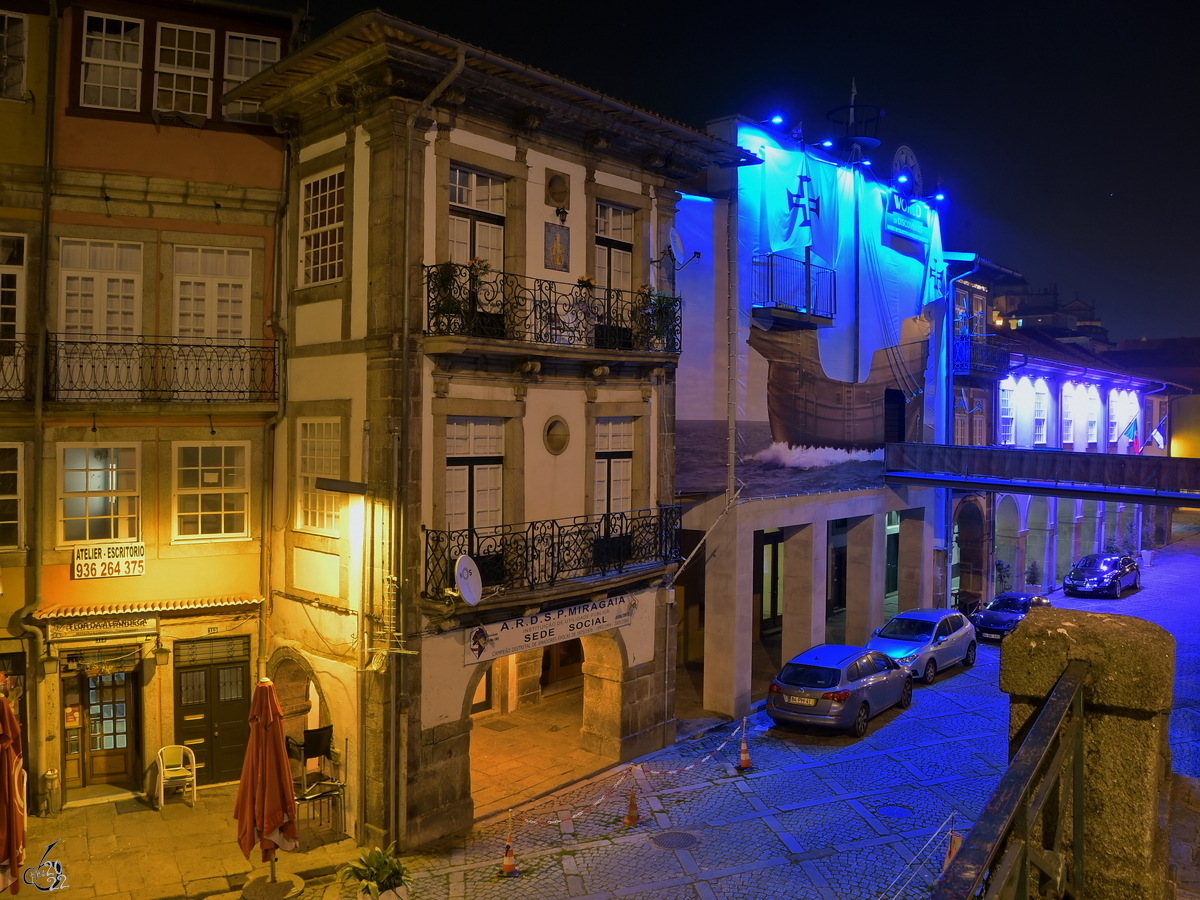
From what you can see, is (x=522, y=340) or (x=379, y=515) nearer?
(x=379, y=515)

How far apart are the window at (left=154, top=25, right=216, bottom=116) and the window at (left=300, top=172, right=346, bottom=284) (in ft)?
8.10

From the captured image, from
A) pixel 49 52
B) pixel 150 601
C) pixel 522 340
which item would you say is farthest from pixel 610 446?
pixel 49 52

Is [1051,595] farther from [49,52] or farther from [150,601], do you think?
[49,52]

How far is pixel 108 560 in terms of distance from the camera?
54.3 feet

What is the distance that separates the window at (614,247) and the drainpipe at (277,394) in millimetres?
6016

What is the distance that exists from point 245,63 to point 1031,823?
1851 centimetres

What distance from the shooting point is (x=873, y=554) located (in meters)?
28.2

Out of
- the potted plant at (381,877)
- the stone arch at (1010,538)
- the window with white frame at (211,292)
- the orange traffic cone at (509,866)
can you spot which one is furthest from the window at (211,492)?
the stone arch at (1010,538)

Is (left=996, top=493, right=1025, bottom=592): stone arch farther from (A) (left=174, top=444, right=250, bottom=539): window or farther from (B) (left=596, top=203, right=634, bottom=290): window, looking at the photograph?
(A) (left=174, top=444, right=250, bottom=539): window

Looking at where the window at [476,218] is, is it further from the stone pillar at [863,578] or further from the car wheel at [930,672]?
the stone pillar at [863,578]

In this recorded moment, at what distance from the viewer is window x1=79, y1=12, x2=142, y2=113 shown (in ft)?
54.0

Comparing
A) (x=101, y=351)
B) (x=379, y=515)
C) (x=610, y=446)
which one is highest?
(x=101, y=351)

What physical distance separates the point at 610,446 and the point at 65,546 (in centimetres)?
1011

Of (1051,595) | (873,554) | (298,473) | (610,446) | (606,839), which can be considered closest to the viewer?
(606,839)
